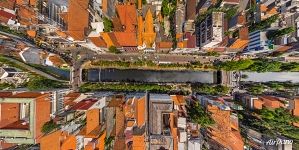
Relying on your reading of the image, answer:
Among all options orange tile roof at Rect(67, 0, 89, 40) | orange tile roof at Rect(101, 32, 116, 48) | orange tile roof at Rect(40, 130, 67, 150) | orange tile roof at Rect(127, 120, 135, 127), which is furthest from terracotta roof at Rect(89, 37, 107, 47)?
orange tile roof at Rect(40, 130, 67, 150)

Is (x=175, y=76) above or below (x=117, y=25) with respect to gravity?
below

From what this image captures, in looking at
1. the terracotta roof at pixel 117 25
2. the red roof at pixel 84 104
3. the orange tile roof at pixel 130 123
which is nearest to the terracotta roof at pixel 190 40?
the terracotta roof at pixel 117 25

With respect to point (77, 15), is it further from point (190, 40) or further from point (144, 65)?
point (190, 40)

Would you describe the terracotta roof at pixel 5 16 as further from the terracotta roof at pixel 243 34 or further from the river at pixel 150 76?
the terracotta roof at pixel 243 34

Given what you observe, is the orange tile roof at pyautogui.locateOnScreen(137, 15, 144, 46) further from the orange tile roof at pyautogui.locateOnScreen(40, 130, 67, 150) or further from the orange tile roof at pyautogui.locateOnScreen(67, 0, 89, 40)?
the orange tile roof at pyautogui.locateOnScreen(40, 130, 67, 150)

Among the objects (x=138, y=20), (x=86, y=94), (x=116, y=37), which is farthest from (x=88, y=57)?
(x=138, y=20)

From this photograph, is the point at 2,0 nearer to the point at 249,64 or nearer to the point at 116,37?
the point at 116,37

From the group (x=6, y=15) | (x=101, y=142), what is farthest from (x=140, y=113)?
(x=6, y=15)
